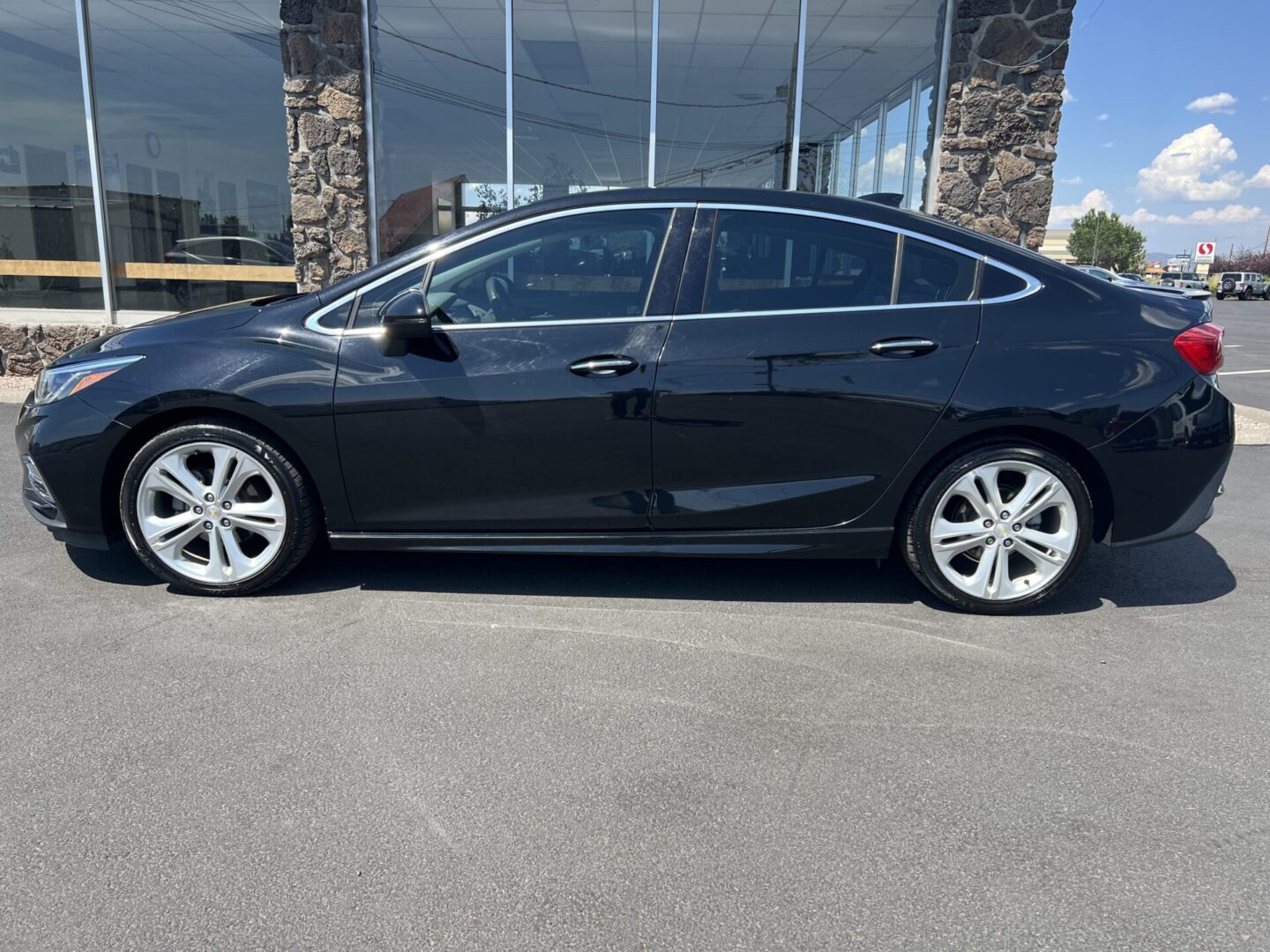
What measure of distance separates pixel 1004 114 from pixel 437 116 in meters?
6.20

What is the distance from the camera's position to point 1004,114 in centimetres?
823

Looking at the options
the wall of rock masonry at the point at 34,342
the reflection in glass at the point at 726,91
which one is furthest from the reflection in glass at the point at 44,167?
the reflection in glass at the point at 726,91

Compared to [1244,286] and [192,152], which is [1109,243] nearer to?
[1244,286]

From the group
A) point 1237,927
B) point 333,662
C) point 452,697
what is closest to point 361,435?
point 333,662

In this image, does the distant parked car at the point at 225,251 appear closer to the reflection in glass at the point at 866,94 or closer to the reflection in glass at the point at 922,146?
the reflection in glass at the point at 866,94

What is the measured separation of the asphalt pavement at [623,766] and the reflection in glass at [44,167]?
7.47 meters

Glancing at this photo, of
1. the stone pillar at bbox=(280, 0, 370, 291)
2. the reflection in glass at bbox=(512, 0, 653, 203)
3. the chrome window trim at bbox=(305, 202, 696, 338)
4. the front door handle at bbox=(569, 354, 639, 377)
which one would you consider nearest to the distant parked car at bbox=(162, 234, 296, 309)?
the stone pillar at bbox=(280, 0, 370, 291)

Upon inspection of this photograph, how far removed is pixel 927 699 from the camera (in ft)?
9.92

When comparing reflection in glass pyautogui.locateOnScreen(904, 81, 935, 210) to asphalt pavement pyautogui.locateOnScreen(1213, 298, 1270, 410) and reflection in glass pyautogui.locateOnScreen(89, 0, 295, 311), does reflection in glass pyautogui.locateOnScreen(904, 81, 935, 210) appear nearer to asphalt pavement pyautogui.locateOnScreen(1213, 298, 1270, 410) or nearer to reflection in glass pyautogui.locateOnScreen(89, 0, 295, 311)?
asphalt pavement pyautogui.locateOnScreen(1213, 298, 1270, 410)

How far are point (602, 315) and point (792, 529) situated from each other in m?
1.16

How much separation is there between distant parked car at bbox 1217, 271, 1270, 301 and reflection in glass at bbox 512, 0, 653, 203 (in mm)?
57514

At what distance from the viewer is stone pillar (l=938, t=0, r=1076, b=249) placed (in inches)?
317

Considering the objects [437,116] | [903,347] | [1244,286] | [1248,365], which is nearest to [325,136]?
[437,116]

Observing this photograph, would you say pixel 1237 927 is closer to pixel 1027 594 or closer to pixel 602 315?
pixel 1027 594
